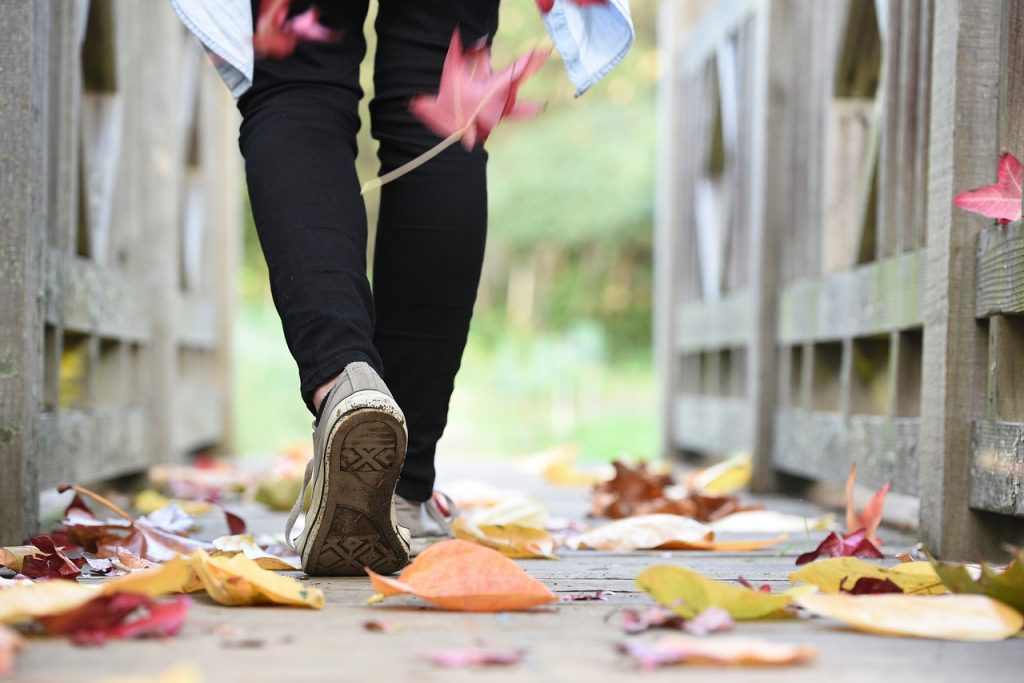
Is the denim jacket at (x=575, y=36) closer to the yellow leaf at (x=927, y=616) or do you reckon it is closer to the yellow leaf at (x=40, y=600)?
the yellow leaf at (x=40, y=600)

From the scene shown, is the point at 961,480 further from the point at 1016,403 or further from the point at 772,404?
the point at 772,404

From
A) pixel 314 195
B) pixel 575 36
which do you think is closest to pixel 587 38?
pixel 575 36

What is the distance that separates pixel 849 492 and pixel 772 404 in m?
1.27

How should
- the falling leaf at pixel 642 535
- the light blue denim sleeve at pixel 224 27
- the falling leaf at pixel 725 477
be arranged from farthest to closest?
the falling leaf at pixel 725 477, the falling leaf at pixel 642 535, the light blue denim sleeve at pixel 224 27

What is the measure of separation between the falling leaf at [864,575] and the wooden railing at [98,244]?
0.94m

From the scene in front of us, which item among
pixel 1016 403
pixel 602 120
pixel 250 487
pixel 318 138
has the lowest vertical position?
pixel 250 487

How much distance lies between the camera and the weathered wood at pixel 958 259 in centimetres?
151

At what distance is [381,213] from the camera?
4.69 feet

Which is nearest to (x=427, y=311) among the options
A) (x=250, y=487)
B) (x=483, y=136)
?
(x=483, y=136)

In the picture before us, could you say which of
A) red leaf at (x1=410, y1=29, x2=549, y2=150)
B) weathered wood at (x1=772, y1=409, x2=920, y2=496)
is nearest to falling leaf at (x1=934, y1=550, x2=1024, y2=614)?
red leaf at (x1=410, y1=29, x2=549, y2=150)

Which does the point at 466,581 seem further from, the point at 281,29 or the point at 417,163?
the point at 281,29

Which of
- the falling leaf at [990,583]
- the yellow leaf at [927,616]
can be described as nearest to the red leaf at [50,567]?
the yellow leaf at [927,616]

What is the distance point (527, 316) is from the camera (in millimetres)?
11086

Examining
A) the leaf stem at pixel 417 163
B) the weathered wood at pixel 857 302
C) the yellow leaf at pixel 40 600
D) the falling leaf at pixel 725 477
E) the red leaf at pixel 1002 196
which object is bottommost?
the falling leaf at pixel 725 477
